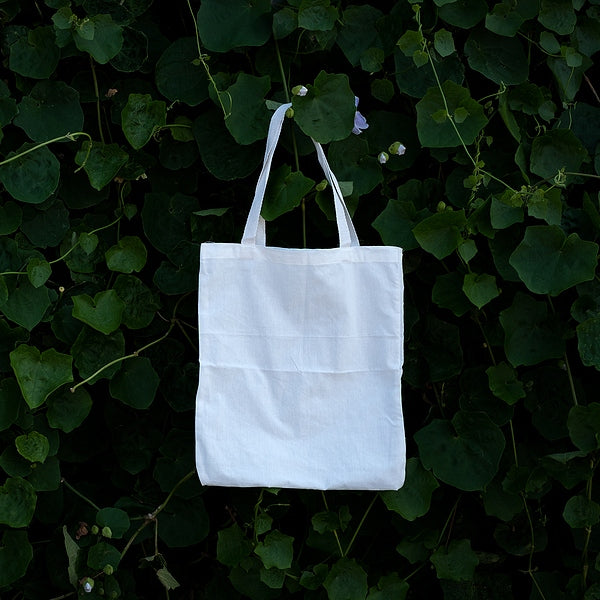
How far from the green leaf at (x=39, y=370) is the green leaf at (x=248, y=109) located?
504 mm

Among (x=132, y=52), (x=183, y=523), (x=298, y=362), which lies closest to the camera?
(x=298, y=362)

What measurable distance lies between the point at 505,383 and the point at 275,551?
530 mm

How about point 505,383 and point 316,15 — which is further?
point 505,383

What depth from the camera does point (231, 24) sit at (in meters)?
1.49

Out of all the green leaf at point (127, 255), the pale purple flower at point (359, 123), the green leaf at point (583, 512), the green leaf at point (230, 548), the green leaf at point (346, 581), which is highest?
the pale purple flower at point (359, 123)

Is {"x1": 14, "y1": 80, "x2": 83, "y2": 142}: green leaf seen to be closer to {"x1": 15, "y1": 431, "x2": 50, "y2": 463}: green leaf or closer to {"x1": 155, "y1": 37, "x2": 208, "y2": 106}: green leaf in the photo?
{"x1": 155, "y1": 37, "x2": 208, "y2": 106}: green leaf

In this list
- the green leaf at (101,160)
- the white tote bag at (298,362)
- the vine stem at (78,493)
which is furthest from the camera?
the vine stem at (78,493)

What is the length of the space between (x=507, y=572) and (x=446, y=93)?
101 cm

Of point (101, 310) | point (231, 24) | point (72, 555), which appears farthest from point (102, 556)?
point (231, 24)

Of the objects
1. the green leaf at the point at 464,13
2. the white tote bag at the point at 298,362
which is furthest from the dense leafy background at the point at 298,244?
the white tote bag at the point at 298,362

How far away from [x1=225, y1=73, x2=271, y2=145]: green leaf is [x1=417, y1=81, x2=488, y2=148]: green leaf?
278 millimetres

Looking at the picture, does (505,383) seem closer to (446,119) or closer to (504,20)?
(446,119)

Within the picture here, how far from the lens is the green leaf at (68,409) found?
152 cm

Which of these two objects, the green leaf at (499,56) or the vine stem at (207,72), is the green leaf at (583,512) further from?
the vine stem at (207,72)
